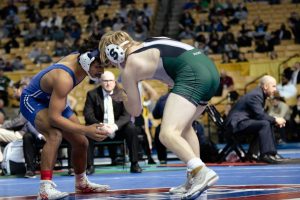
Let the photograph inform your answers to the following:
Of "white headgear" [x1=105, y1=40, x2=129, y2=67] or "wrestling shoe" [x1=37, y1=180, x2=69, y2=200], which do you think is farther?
"wrestling shoe" [x1=37, y1=180, x2=69, y2=200]

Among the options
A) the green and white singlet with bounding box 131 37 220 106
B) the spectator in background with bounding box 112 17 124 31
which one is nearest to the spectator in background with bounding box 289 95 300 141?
the spectator in background with bounding box 112 17 124 31

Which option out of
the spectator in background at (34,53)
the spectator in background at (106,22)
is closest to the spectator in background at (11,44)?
the spectator in background at (34,53)

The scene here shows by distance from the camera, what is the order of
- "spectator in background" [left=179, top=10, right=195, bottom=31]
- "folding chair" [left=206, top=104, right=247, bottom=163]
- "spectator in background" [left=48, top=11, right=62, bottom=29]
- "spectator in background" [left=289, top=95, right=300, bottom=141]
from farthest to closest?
1. "spectator in background" [left=48, top=11, right=62, bottom=29]
2. "spectator in background" [left=179, top=10, right=195, bottom=31]
3. "spectator in background" [left=289, top=95, right=300, bottom=141]
4. "folding chair" [left=206, top=104, right=247, bottom=163]

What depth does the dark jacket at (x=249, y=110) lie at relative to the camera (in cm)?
1045

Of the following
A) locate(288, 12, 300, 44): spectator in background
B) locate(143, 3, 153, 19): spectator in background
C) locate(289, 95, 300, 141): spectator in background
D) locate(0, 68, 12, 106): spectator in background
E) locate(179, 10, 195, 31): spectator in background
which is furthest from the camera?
locate(143, 3, 153, 19): spectator in background

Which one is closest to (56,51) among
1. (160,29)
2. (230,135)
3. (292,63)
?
(160,29)

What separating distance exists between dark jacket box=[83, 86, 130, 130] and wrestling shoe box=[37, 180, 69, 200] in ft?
12.2

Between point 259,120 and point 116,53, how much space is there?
478 centimetres

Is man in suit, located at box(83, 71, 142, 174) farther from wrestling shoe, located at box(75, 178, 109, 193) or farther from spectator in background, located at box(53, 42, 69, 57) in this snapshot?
spectator in background, located at box(53, 42, 69, 57)

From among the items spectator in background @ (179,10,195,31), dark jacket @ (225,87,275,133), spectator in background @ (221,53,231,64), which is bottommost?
dark jacket @ (225,87,275,133)

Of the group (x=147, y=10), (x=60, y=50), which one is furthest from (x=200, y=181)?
(x=147, y=10)

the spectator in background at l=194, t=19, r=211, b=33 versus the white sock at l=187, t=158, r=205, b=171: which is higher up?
the spectator in background at l=194, t=19, r=211, b=33

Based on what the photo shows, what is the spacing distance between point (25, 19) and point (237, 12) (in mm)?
6910

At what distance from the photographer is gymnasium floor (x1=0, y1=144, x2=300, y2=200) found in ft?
19.9
